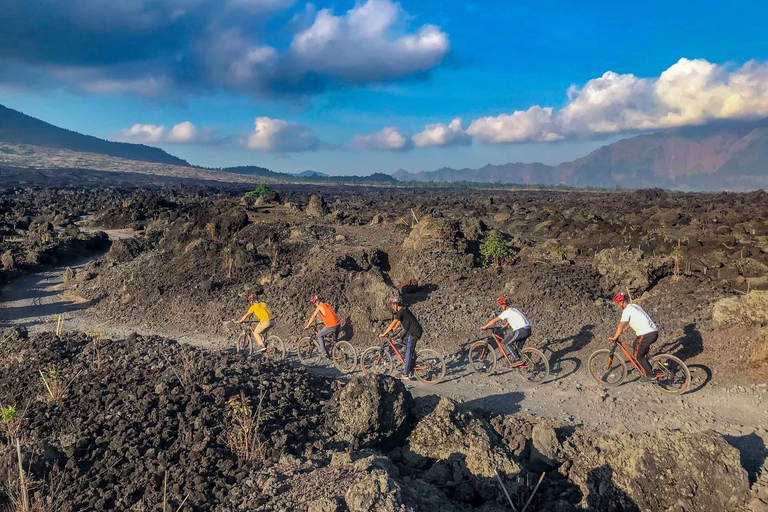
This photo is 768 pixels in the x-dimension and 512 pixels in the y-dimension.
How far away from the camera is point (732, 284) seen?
15.0 meters

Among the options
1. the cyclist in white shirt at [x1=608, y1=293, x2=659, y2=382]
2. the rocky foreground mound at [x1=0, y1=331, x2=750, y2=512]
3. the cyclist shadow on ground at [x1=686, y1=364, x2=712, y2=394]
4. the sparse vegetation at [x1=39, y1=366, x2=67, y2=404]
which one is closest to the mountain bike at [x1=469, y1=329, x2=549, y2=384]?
the cyclist in white shirt at [x1=608, y1=293, x2=659, y2=382]

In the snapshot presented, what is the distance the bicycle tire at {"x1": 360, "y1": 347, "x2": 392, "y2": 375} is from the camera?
34.1ft

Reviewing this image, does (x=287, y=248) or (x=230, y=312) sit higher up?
(x=287, y=248)

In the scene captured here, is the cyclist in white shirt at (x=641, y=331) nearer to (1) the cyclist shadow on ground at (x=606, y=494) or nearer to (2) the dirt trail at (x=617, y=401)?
(2) the dirt trail at (x=617, y=401)

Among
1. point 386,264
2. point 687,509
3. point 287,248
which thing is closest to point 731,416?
point 687,509

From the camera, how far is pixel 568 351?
441 inches

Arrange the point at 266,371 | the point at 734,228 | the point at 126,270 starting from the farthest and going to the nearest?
the point at 734,228 → the point at 126,270 → the point at 266,371

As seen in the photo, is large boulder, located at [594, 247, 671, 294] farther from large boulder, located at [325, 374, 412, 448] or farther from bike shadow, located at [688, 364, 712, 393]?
large boulder, located at [325, 374, 412, 448]

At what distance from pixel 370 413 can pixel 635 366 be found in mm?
5323

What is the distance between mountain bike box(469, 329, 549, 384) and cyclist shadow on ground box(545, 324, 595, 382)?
28cm

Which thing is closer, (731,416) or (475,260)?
(731,416)

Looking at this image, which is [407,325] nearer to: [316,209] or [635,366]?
[635,366]

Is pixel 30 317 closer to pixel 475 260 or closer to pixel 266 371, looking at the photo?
pixel 266 371

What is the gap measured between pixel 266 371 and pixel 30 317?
11.8 metres
